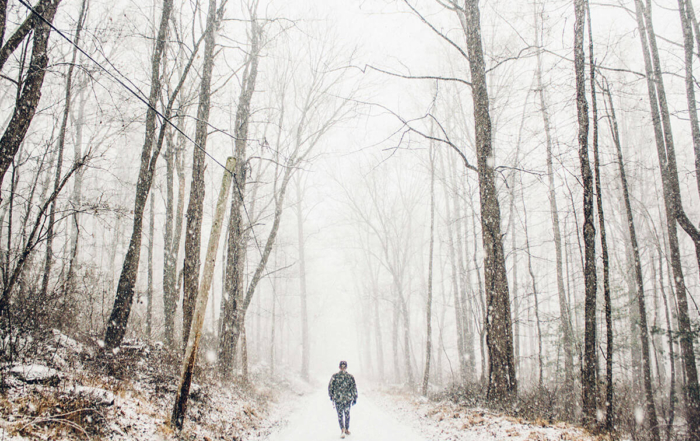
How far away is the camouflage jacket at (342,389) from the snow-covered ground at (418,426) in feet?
2.32

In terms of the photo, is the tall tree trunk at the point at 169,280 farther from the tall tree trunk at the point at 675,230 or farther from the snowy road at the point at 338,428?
the tall tree trunk at the point at 675,230

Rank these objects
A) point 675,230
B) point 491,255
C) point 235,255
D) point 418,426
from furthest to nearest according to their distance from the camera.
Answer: point 235,255 < point 418,426 < point 675,230 < point 491,255

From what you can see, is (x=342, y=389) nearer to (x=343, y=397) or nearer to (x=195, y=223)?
(x=343, y=397)

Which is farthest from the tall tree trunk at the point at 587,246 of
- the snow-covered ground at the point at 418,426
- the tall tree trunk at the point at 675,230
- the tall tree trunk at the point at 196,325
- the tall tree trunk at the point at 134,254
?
the tall tree trunk at the point at 134,254

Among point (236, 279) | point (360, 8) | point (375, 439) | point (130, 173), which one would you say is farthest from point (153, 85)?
point (130, 173)

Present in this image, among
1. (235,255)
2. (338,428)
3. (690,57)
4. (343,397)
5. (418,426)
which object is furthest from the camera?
(235,255)

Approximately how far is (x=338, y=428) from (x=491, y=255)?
549 centimetres

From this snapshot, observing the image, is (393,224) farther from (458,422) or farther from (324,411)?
(458,422)

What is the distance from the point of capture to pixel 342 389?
7.38 m

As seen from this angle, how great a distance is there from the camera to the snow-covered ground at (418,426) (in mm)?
5066

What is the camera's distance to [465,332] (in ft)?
45.9

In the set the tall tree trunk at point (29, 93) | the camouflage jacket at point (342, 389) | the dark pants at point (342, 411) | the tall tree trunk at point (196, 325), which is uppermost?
the tall tree trunk at point (29, 93)

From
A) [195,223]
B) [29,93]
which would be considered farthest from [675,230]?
[29,93]

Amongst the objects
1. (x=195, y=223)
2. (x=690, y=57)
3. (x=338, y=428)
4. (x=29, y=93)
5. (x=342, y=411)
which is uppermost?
(x=690, y=57)
